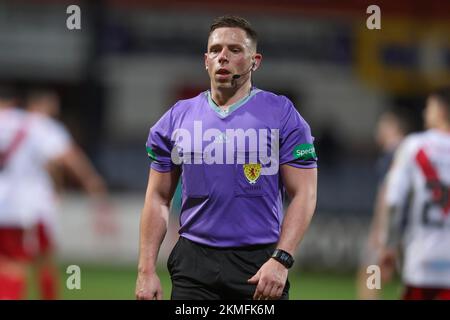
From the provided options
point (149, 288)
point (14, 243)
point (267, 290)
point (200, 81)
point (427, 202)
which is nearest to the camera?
point (267, 290)

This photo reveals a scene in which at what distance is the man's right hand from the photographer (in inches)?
205


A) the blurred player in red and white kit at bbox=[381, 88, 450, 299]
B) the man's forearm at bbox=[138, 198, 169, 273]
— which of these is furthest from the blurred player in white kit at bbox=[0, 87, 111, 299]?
the man's forearm at bbox=[138, 198, 169, 273]

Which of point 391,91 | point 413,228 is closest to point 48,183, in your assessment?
point 413,228

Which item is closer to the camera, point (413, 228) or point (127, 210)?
point (413, 228)

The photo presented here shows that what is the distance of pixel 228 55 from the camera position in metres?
5.16

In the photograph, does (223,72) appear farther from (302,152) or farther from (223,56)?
(302,152)

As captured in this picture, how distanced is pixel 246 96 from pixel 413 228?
281 centimetres

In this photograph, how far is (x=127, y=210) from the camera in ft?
59.1

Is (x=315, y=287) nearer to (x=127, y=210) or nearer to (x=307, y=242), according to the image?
(x=307, y=242)

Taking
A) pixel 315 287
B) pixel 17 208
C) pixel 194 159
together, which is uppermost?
pixel 194 159

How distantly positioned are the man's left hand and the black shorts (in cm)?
13

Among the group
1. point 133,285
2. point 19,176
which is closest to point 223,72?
point 19,176

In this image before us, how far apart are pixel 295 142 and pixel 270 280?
649mm
